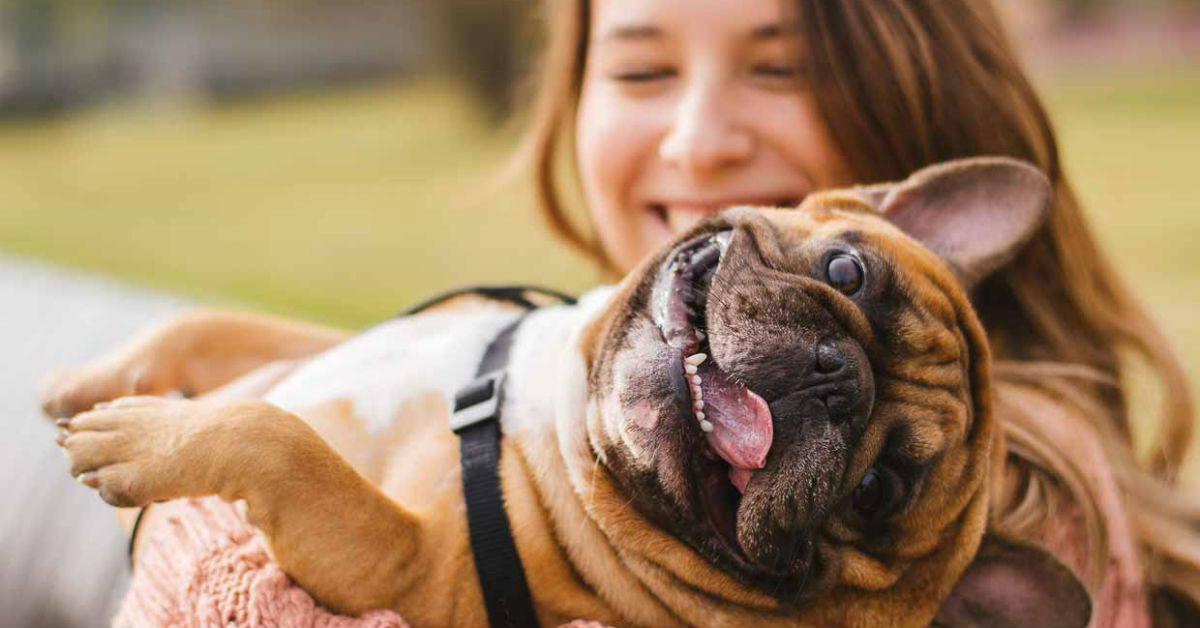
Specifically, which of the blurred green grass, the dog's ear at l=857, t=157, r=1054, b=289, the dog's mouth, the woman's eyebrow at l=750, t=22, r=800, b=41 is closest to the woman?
the woman's eyebrow at l=750, t=22, r=800, b=41

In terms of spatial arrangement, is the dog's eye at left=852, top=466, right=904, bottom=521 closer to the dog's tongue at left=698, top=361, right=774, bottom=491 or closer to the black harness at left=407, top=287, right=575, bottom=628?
the dog's tongue at left=698, top=361, right=774, bottom=491

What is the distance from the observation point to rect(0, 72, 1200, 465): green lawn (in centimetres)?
872

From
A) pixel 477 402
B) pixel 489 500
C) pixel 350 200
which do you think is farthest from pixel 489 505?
pixel 350 200

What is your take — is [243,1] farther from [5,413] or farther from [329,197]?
[5,413]

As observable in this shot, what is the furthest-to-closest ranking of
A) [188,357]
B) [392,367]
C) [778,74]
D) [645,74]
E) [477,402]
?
[645,74] → [778,74] → [188,357] → [392,367] → [477,402]

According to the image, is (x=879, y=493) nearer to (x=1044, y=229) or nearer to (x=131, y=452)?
(x=1044, y=229)

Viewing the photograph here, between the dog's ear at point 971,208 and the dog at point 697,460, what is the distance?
0.20 metres

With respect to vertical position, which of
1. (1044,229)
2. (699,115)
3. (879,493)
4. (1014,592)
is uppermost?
(699,115)

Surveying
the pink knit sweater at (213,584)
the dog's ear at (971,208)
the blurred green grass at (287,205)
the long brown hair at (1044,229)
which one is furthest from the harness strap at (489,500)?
the blurred green grass at (287,205)

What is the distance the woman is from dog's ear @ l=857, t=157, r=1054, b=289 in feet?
1.09

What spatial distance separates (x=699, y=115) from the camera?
2764 millimetres

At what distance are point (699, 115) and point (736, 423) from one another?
104cm

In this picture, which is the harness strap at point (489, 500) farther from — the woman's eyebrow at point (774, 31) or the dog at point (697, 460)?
the woman's eyebrow at point (774, 31)

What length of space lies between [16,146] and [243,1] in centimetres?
893
